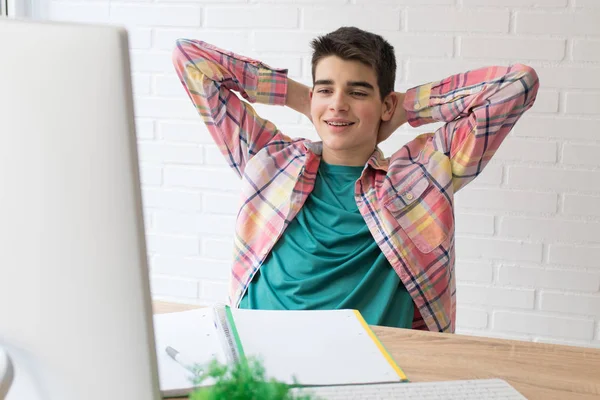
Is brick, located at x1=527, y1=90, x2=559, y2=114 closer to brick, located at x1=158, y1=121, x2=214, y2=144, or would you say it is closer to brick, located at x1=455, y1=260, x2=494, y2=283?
brick, located at x1=455, y1=260, x2=494, y2=283

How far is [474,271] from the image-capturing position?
229 cm

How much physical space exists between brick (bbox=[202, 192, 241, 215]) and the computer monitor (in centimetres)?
188

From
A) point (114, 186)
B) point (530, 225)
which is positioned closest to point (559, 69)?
point (530, 225)

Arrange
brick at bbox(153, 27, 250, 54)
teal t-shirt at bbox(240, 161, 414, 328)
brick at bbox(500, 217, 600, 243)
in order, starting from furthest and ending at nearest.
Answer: brick at bbox(153, 27, 250, 54) → brick at bbox(500, 217, 600, 243) → teal t-shirt at bbox(240, 161, 414, 328)

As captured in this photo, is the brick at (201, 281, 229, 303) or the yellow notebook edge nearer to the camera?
the yellow notebook edge

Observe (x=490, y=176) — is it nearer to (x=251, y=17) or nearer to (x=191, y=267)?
(x=251, y=17)

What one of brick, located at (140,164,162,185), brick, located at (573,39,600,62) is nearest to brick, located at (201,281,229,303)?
brick, located at (140,164,162,185)

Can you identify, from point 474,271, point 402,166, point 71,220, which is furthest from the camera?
point 474,271

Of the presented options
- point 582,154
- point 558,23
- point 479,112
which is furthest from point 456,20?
point 479,112

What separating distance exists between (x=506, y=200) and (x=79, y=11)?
1568 mm

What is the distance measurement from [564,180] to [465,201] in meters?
0.29

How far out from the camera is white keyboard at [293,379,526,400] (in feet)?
2.98

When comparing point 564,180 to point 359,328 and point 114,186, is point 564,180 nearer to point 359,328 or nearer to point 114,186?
point 359,328

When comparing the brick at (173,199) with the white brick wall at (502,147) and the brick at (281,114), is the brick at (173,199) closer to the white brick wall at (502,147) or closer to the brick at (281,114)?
the white brick wall at (502,147)
